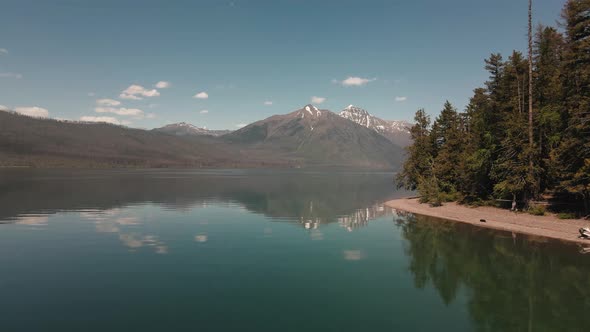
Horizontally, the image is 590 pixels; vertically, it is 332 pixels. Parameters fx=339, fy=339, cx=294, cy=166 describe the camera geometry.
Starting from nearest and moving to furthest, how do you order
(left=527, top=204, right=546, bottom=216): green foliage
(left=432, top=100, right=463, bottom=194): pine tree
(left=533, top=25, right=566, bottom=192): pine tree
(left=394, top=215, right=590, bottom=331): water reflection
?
(left=394, top=215, right=590, bottom=331): water reflection → (left=533, top=25, right=566, bottom=192): pine tree → (left=527, top=204, right=546, bottom=216): green foliage → (left=432, top=100, right=463, bottom=194): pine tree

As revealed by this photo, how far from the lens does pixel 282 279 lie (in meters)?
26.6

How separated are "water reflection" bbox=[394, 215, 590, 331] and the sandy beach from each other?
367 centimetres

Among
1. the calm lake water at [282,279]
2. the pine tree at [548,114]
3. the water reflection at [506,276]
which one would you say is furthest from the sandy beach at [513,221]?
the pine tree at [548,114]

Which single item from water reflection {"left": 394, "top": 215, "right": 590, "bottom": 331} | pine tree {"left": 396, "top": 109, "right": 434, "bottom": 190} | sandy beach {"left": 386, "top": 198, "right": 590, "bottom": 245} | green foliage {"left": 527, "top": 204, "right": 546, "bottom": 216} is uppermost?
pine tree {"left": 396, "top": 109, "right": 434, "bottom": 190}

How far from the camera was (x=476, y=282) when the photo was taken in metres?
26.8

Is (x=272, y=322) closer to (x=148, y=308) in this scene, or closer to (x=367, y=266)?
(x=148, y=308)

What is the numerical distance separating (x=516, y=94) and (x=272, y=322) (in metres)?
61.6

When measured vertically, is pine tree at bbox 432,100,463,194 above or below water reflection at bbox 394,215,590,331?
above

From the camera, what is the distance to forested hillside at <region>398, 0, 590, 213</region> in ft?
146

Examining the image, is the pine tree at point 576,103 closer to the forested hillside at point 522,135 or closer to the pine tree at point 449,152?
the forested hillside at point 522,135

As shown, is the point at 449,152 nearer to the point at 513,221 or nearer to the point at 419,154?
the point at 419,154

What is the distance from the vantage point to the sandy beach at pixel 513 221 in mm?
42719

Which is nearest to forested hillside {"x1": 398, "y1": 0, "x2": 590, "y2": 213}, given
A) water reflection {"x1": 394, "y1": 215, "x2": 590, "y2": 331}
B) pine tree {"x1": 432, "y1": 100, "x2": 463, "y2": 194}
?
pine tree {"x1": 432, "y1": 100, "x2": 463, "y2": 194}

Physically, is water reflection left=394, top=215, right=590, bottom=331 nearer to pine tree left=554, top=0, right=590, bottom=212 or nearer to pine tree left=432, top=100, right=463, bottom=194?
pine tree left=554, top=0, right=590, bottom=212
